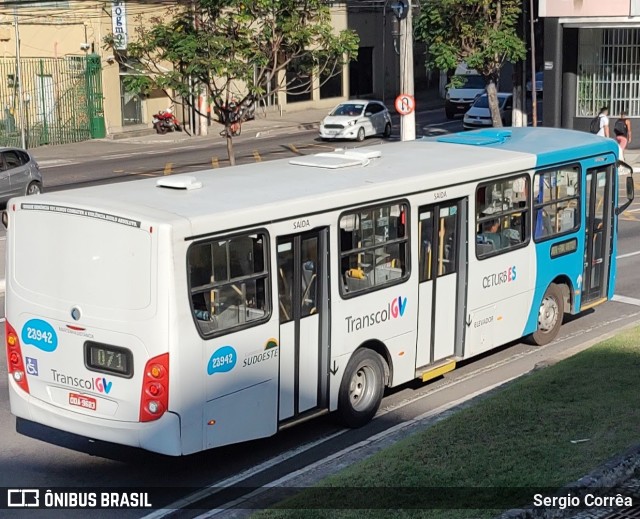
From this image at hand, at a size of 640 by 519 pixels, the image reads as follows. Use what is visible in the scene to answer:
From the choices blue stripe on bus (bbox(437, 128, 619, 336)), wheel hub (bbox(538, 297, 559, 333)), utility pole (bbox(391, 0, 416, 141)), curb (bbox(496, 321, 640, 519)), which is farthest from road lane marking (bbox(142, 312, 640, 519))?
utility pole (bbox(391, 0, 416, 141))

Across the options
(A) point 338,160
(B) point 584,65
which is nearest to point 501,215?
(A) point 338,160

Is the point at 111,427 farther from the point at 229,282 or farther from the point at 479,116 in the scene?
the point at 479,116

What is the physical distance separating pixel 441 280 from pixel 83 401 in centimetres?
447

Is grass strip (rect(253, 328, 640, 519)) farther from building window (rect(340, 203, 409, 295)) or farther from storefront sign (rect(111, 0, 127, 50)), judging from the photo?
storefront sign (rect(111, 0, 127, 50))

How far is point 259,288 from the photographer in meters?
9.86

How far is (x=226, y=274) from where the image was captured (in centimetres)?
954

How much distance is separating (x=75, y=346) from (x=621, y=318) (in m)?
9.23

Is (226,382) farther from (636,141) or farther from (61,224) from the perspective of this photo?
(636,141)

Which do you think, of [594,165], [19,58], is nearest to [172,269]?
[594,165]

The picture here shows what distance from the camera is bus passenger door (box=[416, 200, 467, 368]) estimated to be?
11.9 m

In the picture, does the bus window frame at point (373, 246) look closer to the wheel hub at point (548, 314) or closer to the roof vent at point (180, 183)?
the roof vent at point (180, 183)

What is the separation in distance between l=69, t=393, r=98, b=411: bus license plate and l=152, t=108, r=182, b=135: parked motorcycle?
37.1 meters

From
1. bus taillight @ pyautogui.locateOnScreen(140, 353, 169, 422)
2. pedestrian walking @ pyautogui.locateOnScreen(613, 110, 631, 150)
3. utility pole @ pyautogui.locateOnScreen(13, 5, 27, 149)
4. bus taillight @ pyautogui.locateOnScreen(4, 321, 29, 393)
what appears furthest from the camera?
utility pole @ pyautogui.locateOnScreen(13, 5, 27, 149)

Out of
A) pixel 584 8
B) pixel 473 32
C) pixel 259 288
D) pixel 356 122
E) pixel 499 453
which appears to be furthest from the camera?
pixel 356 122
